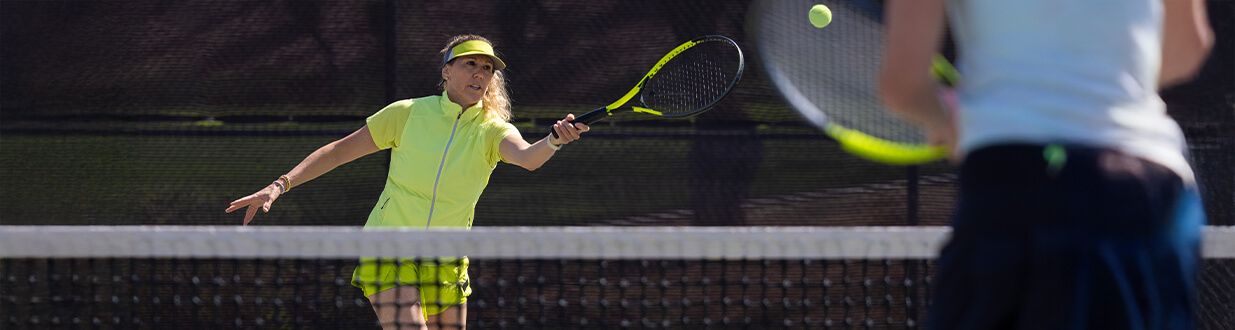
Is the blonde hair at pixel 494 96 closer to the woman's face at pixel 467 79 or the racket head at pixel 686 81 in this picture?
the woman's face at pixel 467 79

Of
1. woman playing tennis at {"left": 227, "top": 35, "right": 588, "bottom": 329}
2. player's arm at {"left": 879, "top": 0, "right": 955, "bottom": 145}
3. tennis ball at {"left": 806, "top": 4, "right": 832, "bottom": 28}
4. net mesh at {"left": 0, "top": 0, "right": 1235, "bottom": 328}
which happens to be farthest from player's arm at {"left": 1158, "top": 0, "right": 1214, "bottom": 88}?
net mesh at {"left": 0, "top": 0, "right": 1235, "bottom": 328}

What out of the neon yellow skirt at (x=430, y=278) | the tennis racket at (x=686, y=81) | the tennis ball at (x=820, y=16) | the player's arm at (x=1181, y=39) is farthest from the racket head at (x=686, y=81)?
the player's arm at (x=1181, y=39)

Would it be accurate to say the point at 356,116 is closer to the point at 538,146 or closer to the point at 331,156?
the point at 331,156

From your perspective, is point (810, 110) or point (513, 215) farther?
point (513, 215)

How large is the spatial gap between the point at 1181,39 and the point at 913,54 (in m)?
0.36

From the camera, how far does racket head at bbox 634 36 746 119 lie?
159 inches

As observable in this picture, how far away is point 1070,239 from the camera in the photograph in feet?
4.32

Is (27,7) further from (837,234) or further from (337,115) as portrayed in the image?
(837,234)

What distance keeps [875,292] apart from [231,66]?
79.8 inches

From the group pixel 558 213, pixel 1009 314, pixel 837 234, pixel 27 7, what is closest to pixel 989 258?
pixel 1009 314

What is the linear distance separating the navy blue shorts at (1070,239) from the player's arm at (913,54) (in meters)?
0.07

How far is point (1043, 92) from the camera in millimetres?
1322

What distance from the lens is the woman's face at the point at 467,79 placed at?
12.9 ft

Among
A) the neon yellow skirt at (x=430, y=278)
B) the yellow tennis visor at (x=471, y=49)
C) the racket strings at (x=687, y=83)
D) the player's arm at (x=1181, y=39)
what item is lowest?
the neon yellow skirt at (x=430, y=278)
